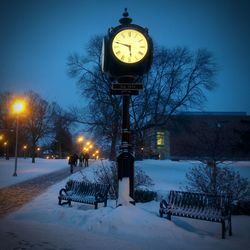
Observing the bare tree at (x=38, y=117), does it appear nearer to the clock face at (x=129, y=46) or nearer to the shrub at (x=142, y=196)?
the shrub at (x=142, y=196)

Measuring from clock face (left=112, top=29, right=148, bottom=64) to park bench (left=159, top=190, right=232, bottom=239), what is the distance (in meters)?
3.84

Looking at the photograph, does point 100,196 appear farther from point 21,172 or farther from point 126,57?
point 21,172

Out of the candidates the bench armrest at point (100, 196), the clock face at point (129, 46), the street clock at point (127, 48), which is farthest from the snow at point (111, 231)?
the clock face at point (129, 46)

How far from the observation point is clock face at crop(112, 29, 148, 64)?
25.8 ft

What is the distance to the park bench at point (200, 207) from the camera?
808cm

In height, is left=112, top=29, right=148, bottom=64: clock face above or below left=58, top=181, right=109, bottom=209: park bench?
above

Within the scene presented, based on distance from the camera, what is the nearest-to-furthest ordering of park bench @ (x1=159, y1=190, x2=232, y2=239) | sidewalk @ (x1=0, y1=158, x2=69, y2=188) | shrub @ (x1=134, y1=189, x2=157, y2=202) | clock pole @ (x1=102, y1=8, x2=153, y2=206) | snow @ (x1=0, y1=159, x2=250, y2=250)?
snow @ (x1=0, y1=159, x2=250, y2=250), clock pole @ (x1=102, y1=8, x2=153, y2=206), park bench @ (x1=159, y1=190, x2=232, y2=239), shrub @ (x1=134, y1=189, x2=157, y2=202), sidewalk @ (x1=0, y1=158, x2=69, y2=188)

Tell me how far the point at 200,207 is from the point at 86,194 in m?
3.95

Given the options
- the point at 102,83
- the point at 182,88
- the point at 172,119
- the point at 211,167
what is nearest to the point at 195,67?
the point at 182,88

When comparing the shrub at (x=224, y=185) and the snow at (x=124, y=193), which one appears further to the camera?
the shrub at (x=224, y=185)

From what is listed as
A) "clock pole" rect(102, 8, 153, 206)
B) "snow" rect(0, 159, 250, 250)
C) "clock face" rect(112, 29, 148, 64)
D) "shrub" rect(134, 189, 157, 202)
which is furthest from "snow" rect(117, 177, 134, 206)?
"shrub" rect(134, 189, 157, 202)

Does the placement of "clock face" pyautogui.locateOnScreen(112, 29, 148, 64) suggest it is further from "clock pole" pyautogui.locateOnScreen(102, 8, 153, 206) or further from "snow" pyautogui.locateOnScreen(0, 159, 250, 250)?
"snow" pyautogui.locateOnScreen(0, 159, 250, 250)

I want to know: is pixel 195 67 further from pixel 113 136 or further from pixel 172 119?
pixel 113 136

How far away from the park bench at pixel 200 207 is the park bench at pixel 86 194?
7.00 ft
